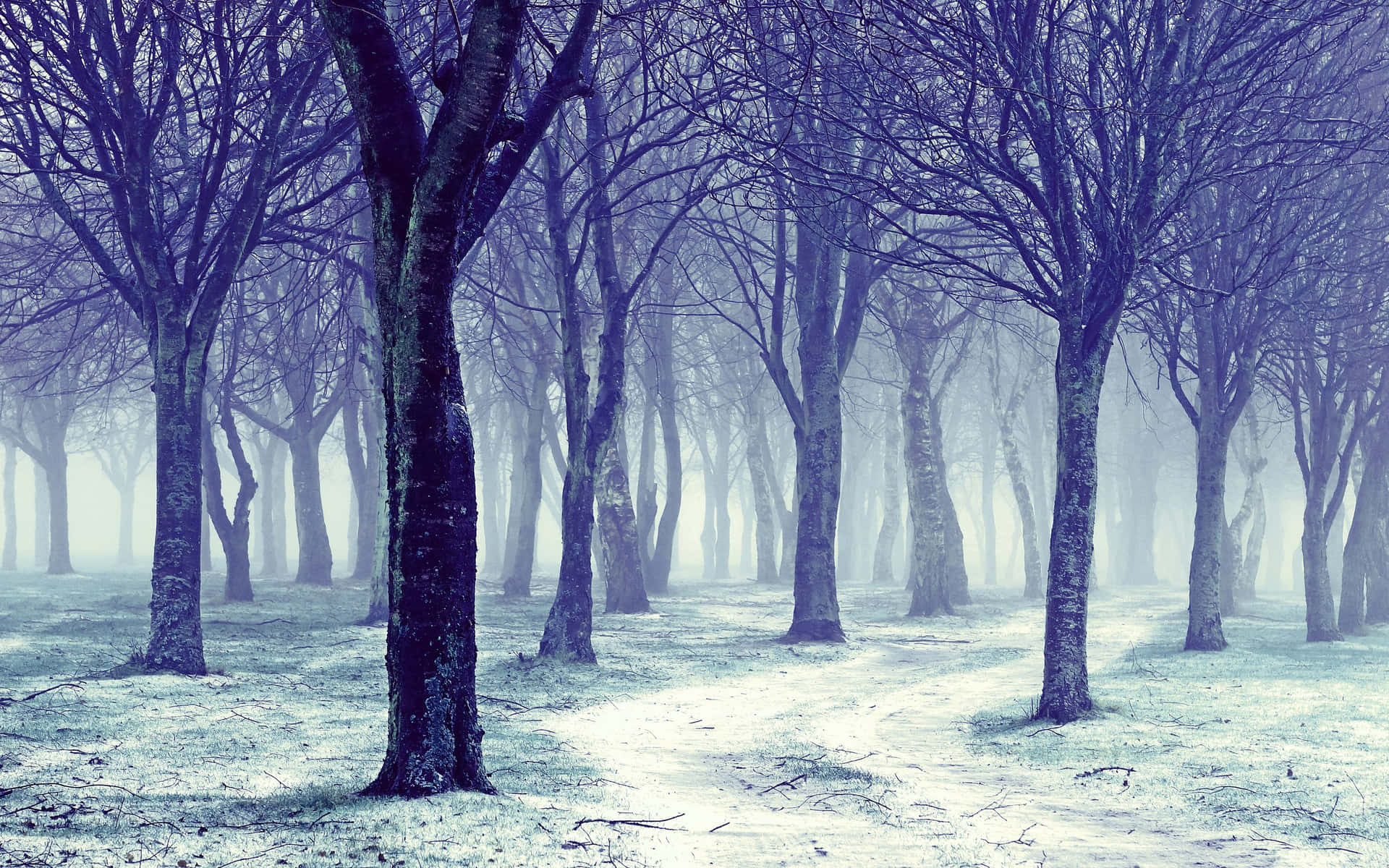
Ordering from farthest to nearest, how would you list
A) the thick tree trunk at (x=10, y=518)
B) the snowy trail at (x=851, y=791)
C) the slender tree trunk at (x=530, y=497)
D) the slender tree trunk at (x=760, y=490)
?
the thick tree trunk at (x=10, y=518) < the slender tree trunk at (x=760, y=490) < the slender tree trunk at (x=530, y=497) < the snowy trail at (x=851, y=791)

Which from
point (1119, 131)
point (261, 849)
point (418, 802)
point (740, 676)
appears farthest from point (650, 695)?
point (1119, 131)

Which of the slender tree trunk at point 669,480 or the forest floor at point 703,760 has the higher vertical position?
the slender tree trunk at point 669,480

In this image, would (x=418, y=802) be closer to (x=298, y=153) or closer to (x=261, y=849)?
(x=261, y=849)

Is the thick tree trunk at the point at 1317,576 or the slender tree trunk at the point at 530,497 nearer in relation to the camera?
the thick tree trunk at the point at 1317,576

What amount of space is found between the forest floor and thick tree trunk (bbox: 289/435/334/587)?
9241 mm

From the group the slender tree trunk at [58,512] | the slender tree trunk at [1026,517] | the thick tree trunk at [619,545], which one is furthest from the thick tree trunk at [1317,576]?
the slender tree trunk at [58,512]

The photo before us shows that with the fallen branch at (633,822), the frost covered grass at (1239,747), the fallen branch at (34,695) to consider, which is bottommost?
the frost covered grass at (1239,747)

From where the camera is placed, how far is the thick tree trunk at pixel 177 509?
1144 centimetres

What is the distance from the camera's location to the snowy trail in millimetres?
6039

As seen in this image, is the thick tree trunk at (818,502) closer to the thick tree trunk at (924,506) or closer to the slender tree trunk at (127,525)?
the thick tree trunk at (924,506)

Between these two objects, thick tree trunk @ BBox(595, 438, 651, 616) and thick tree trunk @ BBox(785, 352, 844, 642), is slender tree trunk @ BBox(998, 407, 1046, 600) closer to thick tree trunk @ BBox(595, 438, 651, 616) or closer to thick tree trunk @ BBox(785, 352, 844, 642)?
thick tree trunk @ BBox(595, 438, 651, 616)

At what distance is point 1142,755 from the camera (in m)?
8.72

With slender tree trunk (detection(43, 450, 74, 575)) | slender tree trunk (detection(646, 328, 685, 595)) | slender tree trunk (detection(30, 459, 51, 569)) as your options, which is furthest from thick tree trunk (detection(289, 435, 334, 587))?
slender tree trunk (detection(30, 459, 51, 569))

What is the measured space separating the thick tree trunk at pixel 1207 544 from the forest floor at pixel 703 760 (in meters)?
0.81
